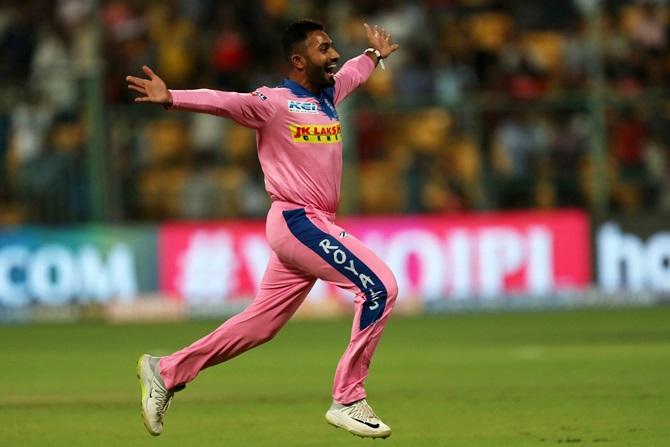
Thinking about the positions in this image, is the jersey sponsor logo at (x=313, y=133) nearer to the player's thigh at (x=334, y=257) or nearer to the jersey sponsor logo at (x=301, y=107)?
the jersey sponsor logo at (x=301, y=107)

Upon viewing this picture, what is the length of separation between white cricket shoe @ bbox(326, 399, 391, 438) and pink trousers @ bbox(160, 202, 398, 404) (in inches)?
1.7

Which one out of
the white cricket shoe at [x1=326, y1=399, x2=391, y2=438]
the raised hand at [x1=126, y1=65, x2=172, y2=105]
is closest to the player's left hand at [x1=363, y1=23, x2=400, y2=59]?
the raised hand at [x1=126, y1=65, x2=172, y2=105]

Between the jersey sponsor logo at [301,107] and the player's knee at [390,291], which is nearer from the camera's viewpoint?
the player's knee at [390,291]

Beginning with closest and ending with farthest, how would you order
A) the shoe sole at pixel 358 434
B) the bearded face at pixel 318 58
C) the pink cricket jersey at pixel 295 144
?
1. the shoe sole at pixel 358 434
2. the pink cricket jersey at pixel 295 144
3. the bearded face at pixel 318 58

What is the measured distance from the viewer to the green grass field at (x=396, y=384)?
8.57 metres

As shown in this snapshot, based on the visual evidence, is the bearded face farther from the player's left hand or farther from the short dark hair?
the player's left hand

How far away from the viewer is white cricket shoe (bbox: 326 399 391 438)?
314 inches

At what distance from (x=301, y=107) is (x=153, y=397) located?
1.80 m

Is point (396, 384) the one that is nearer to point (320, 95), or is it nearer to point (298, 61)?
point (320, 95)

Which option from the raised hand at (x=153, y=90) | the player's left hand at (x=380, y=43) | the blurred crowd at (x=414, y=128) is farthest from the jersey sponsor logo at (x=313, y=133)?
the blurred crowd at (x=414, y=128)

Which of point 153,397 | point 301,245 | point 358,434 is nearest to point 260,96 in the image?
point 301,245

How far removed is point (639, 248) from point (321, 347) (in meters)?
5.39

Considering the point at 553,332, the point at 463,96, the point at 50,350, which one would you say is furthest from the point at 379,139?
the point at 50,350

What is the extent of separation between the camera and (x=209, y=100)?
26.1ft
